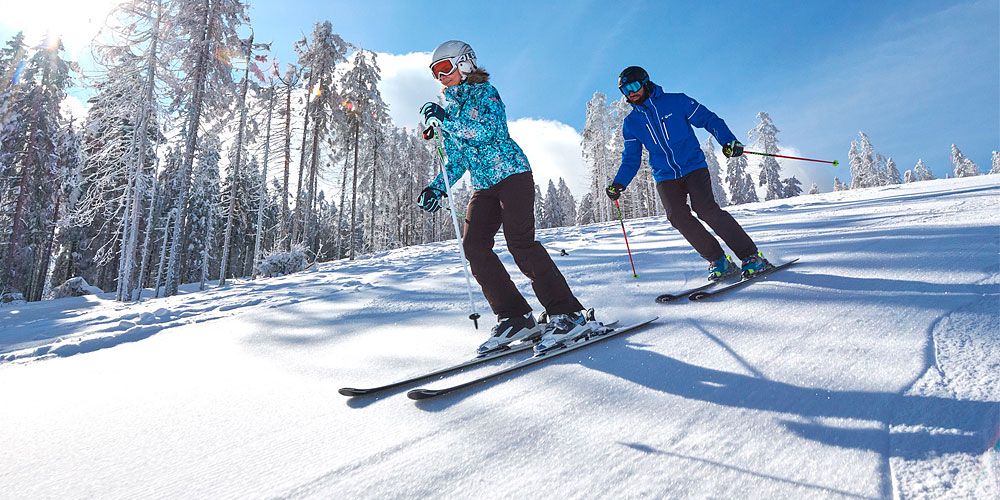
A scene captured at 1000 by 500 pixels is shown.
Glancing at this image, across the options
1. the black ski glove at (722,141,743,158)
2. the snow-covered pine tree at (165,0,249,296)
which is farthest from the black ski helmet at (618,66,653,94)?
the snow-covered pine tree at (165,0,249,296)

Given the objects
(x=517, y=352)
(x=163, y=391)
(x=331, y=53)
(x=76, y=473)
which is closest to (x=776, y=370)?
(x=517, y=352)

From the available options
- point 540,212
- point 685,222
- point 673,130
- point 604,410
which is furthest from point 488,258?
point 540,212

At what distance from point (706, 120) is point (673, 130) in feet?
1.17

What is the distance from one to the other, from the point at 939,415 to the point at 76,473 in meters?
2.60

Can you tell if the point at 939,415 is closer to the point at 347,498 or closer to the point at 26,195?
the point at 347,498

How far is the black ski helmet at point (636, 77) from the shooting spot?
3.73 m

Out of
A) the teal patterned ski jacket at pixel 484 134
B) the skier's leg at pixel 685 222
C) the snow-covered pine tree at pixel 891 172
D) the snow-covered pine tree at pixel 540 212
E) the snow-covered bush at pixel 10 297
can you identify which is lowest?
the snow-covered bush at pixel 10 297

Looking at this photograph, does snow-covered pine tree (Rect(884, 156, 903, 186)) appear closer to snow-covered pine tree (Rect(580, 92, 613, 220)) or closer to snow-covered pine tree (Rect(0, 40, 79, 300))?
snow-covered pine tree (Rect(580, 92, 613, 220))

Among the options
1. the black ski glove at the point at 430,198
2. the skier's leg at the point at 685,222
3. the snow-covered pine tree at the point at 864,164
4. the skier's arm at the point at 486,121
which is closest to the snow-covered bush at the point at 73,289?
the black ski glove at the point at 430,198

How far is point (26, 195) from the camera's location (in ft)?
66.7

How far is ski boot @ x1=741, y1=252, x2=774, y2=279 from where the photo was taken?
3.32 metres

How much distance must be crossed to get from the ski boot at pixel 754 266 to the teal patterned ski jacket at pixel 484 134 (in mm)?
2016

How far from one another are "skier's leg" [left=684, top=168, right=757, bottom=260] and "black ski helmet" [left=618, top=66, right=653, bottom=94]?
89 centimetres

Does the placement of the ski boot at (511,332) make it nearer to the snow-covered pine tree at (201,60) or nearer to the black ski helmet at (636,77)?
the black ski helmet at (636,77)
